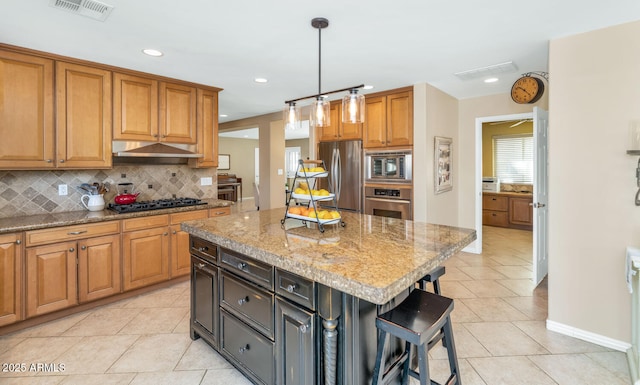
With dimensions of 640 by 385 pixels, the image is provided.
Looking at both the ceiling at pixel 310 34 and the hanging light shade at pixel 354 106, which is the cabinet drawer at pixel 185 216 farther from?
the hanging light shade at pixel 354 106

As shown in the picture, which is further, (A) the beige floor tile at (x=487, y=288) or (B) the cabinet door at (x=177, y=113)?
(B) the cabinet door at (x=177, y=113)

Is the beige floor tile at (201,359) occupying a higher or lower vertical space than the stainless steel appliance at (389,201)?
lower

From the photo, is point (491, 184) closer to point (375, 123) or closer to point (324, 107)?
point (375, 123)

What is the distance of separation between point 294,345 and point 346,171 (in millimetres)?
3246

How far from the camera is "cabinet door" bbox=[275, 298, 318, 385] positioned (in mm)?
1459

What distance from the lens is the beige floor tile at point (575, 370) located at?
1969 mm

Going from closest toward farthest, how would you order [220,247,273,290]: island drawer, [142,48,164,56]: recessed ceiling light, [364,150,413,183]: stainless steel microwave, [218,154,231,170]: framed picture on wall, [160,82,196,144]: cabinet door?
[220,247,273,290]: island drawer, [142,48,164,56]: recessed ceiling light, [160,82,196,144]: cabinet door, [364,150,413,183]: stainless steel microwave, [218,154,231,170]: framed picture on wall

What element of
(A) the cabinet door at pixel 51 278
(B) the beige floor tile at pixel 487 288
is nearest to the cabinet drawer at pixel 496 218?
(B) the beige floor tile at pixel 487 288

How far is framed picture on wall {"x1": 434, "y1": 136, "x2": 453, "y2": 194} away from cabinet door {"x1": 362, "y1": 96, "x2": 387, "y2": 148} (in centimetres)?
71

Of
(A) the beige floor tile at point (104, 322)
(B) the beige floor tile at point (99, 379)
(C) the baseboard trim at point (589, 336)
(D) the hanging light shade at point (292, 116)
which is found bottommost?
(B) the beige floor tile at point (99, 379)

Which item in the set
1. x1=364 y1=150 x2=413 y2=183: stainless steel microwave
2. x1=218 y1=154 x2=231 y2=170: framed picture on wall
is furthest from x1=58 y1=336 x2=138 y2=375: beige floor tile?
x1=218 y1=154 x2=231 y2=170: framed picture on wall

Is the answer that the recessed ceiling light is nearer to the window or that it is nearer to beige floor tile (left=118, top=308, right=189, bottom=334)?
beige floor tile (left=118, top=308, right=189, bottom=334)

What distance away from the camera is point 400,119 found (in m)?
4.06

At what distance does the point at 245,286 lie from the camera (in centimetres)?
183
